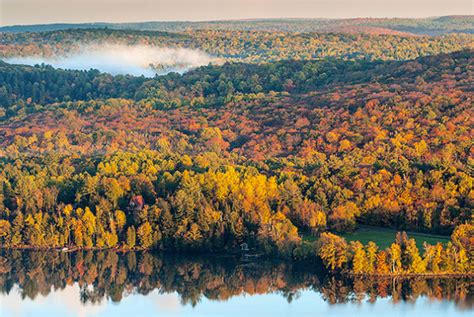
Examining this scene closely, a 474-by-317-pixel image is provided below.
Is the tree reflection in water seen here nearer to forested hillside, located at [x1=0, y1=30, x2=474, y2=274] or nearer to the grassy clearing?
forested hillside, located at [x1=0, y1=30, x2=474, y2=274]

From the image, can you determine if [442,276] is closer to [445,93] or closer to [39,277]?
[39,277]

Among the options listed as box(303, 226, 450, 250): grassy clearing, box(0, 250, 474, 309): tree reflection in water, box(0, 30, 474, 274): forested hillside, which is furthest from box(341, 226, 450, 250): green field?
box(0, 250, 474, 309): tree reflection in water

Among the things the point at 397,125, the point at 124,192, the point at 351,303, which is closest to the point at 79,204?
the point at 124,192

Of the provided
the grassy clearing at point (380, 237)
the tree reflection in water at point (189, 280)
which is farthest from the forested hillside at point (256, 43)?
the tree reflection in water at point (189, 280)

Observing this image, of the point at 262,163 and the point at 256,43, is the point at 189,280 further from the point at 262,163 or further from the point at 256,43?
the point at 256,43

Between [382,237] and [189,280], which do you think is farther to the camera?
[382,237]

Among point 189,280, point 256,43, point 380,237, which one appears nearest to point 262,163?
point 380,237

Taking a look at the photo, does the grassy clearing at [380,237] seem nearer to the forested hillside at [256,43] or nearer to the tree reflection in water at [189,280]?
the tree reflection in water at [189,280]
